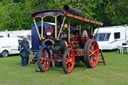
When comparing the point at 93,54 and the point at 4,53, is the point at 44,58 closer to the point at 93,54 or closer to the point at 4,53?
the point at 93,54

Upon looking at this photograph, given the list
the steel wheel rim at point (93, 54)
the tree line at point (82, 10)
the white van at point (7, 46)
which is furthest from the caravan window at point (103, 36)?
the steel wheel rim at point (93, 54)

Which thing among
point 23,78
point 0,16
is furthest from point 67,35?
point 0,16

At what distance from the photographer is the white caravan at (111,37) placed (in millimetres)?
18727

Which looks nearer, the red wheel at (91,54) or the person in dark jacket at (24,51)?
the red wheel at (91,54)

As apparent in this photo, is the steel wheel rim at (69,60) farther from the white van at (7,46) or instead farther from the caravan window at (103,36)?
the caravan window at (103,36)

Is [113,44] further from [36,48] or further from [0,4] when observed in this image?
[0,4]

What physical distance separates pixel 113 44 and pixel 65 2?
726 cm

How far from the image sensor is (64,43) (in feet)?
28.4

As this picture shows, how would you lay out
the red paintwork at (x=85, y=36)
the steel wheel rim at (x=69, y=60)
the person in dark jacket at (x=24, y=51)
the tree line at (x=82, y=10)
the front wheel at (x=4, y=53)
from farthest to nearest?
the tree line at (x=82, y=10) → the front wheel at (x=4, y=53) → the person in dark jacket at (x=24, y=51) → the red paintwork at (x=85, y=36) → the steel wheel rim at (x=69, y=60)

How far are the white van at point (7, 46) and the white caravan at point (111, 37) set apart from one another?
7.40m

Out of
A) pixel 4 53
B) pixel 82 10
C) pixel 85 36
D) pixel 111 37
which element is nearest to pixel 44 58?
pixel 85 36

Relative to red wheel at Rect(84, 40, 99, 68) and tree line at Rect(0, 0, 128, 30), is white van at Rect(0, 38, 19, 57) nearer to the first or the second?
red wheel at Rect(84, 40, 99, 68)

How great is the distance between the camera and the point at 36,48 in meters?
15.6

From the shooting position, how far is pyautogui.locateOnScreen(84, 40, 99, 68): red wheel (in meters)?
9.26
